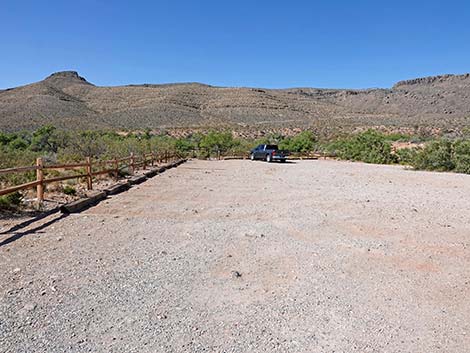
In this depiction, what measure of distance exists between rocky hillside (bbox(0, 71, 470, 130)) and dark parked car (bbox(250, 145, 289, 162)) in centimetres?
3263

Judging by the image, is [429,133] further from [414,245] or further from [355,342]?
[355,342]

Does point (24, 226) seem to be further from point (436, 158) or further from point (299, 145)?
point (299, 145)

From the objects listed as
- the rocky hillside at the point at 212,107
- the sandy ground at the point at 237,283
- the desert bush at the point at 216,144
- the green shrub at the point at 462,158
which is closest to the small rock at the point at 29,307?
the sandy ground at the point at 237,283

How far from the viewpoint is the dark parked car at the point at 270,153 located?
36.6 meters

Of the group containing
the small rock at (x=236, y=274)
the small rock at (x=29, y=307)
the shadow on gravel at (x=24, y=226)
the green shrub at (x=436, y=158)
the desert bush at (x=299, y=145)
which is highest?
the small rock at (x=29, y=307)

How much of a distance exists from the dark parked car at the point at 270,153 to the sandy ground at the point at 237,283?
2696 cm

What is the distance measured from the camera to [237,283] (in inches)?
203

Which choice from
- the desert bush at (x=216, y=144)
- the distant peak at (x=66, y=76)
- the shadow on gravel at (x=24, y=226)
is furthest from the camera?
the distant peak at (x=66, y=76)

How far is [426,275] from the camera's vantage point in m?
5.48

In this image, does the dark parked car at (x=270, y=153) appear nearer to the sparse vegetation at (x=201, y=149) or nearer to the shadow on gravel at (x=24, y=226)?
the sparse vegetation at (x=201, y=149)

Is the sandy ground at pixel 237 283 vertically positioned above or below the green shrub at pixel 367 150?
above

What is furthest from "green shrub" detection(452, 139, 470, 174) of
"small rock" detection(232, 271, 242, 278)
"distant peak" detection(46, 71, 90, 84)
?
"distant peak" detection(46, 71, 90, 84)

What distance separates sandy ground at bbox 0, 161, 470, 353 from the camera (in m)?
3.78

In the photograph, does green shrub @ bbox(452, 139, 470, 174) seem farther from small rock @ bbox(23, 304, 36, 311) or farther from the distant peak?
the distant peak
